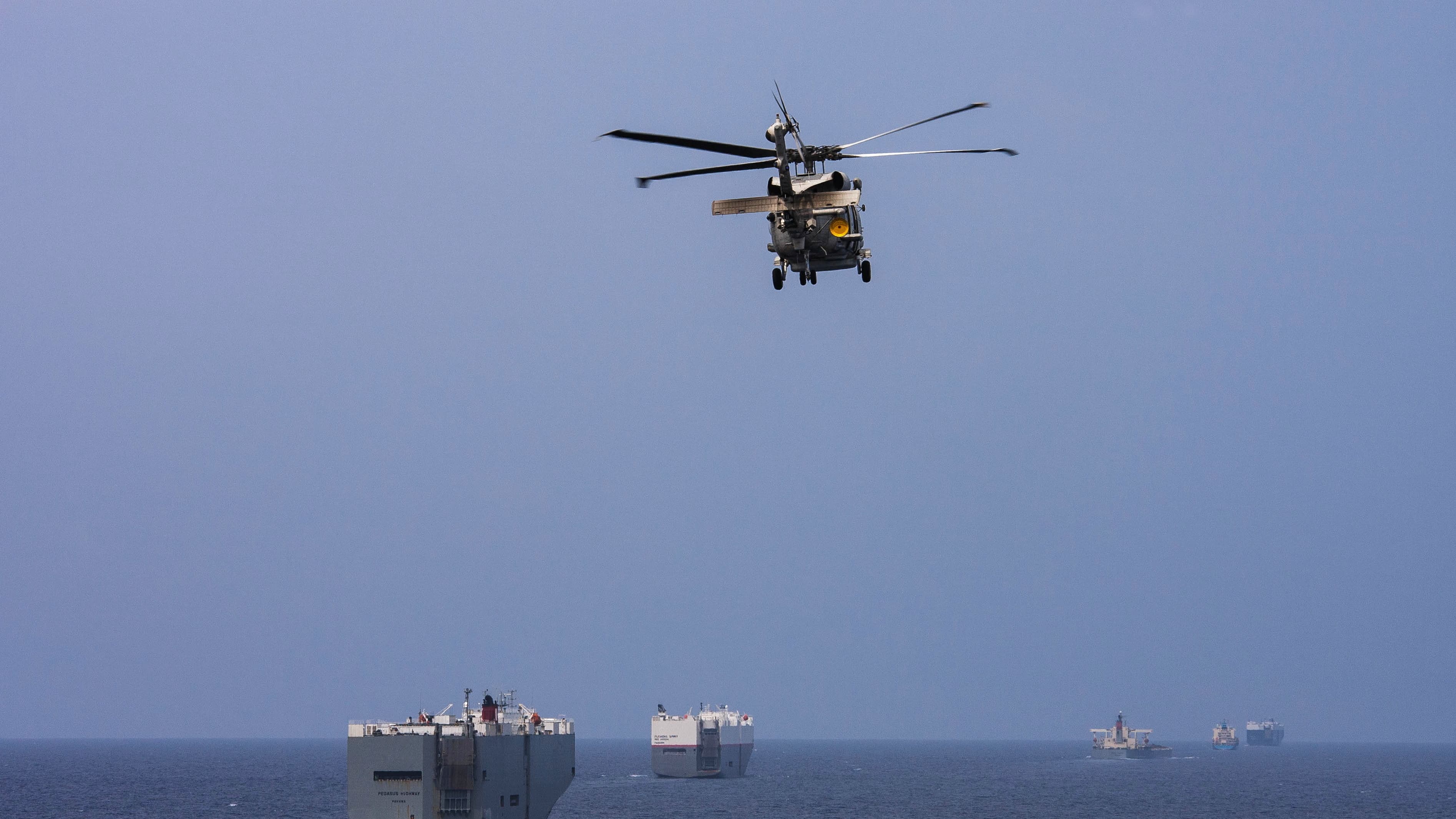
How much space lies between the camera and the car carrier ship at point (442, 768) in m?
64.6

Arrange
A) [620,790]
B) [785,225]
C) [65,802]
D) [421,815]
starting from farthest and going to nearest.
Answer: [620,790]
[65,802]
[421,815]
[785,225]

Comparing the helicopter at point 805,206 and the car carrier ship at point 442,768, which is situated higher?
the helicopter at point 805,206

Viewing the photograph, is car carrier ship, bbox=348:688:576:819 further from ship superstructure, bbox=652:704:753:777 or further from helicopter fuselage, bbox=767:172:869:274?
ship superstructure, bbox=652:704:753:777

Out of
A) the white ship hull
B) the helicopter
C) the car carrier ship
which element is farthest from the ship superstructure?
the helicopter

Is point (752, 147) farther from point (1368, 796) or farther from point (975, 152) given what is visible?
point (1368, 796)

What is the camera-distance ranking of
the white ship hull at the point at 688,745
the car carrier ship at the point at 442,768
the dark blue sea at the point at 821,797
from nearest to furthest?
1. the car carrier ship at the point at 442,768
2. the dark blue sea at the point at 821,797
3. the white ship hull at the point at 688,745

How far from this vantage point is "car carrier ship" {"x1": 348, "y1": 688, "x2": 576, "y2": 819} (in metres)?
64.6

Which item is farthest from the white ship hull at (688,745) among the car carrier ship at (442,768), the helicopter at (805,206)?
the helicopter at (805,206)

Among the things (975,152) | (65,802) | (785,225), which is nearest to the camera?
(975,152)

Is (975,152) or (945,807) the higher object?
(975,152)

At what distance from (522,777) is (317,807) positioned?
216 feet

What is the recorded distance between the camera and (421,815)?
6419 cm

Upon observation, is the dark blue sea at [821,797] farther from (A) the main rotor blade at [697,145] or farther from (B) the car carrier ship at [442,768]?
(A) the main rotor blade at [697,145]

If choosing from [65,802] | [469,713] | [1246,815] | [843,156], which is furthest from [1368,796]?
[843,156]
